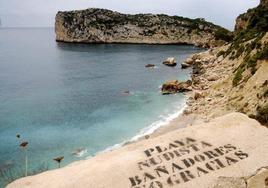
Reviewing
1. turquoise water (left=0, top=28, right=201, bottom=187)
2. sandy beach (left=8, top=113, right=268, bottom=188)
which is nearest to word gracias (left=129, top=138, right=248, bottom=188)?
sandy beach (left=8, top=113, right=268, bottom=188)

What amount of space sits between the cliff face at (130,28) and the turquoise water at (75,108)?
189 feet

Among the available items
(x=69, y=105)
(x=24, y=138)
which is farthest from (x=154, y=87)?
(x=24, y=138)

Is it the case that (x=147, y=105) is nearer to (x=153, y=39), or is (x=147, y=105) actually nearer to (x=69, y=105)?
(x=69, y=105)

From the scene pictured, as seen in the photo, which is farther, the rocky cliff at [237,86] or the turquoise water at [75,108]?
the turquoise water at [75,108]

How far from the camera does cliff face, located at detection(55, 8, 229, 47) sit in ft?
456

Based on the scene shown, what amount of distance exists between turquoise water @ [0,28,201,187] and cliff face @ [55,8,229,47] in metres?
57.5

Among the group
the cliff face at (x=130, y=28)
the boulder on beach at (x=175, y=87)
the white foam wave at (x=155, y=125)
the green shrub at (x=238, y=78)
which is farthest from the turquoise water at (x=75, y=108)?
the cliff face at (x=130, y=28)

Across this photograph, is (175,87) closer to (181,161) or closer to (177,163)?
(181,161)

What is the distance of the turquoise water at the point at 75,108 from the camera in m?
33.0

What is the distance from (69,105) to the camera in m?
48.2

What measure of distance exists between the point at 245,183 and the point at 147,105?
33.3 metres

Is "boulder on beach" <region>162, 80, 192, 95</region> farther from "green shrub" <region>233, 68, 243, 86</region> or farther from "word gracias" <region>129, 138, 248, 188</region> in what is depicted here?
"word gracias" <region>129, 138, 248, 188</region>

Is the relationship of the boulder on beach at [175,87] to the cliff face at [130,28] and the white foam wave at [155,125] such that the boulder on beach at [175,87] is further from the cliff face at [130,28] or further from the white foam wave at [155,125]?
the cliff face at [130,28]

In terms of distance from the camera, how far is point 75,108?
4641 centimetres
